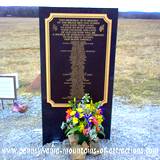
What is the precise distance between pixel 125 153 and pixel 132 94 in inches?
128

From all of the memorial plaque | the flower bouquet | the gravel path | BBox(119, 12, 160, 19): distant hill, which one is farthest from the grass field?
the flower bouquet

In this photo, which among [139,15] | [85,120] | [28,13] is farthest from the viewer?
[28,13]

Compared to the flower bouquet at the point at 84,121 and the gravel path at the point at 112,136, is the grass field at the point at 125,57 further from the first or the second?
the flower bouquet at the point at 84,121

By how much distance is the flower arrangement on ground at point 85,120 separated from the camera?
13.8ft

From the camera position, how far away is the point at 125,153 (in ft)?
14.9

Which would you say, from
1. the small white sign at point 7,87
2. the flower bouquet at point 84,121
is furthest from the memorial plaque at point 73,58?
the small white sign at point 7,87

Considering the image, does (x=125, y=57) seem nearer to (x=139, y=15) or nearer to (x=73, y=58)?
(x=139, y=15)

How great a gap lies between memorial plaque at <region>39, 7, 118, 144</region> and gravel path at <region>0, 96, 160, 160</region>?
305 mm

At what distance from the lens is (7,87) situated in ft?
20.1

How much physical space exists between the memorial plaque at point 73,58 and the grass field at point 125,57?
8.94ft

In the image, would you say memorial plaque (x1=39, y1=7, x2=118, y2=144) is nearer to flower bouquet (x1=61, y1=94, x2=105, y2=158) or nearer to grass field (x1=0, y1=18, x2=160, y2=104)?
flower bouquet (x1=61, y1=94, x2=105, y2=158)

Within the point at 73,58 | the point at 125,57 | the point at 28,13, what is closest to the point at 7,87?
the point at 73,58

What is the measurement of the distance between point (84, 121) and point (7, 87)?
2.41 m

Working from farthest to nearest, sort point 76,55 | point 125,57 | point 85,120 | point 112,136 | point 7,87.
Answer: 1. point 125,57
2. point 7,87
3. point 112,136
4. point 76,55
5. point 85,120
